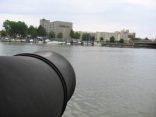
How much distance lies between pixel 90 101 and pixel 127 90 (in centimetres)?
280

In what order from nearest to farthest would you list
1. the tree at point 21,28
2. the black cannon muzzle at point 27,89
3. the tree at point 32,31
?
1. the black cannon muzzle at point 27,89
2. the tree at point 21,28
3. the tree at point 32,31

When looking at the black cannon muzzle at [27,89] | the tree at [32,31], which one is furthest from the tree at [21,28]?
the black cannon muzzle at [27,89]

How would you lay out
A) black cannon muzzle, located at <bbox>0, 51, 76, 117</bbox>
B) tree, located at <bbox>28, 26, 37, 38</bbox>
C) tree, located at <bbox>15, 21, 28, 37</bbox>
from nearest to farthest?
black cannon muzzle, located at <bbox>0, 51, 76, 117</bbox>, tree, located at <bbox>15, 21, 28, 37</bbox>, tree, located at <bbox>28, 26, 37, 38</bbox>

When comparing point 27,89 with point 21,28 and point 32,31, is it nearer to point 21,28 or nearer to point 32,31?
point 21,28

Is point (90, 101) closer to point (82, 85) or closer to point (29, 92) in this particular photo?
point (82, 85)

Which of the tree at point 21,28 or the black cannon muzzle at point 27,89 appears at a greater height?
the tree at point 21,28

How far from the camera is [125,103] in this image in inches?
287

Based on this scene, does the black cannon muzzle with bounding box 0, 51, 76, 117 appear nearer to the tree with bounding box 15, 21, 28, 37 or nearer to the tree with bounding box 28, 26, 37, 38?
the tree with bounding box 15, 21, 28, 37

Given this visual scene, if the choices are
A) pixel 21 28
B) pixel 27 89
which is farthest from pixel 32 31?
pixel 27 89

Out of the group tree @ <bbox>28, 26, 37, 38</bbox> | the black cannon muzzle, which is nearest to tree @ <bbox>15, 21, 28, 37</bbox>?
tree @ <bbox>28, 26, 37, 38</bbox>

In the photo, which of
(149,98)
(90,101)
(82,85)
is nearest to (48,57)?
(90,101)

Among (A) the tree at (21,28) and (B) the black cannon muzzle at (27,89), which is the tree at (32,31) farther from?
(B) the black cannon muzzle at (27,89)

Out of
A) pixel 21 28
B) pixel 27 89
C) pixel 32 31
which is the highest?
pixel 21 28

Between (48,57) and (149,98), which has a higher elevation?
(48,57)
